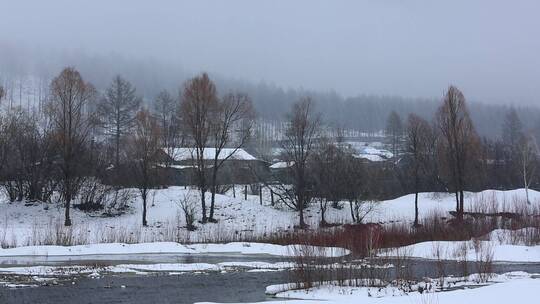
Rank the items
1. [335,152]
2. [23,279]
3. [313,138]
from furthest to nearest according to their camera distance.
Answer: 1. [335,152]
2. [313,138]
3. [23,279]

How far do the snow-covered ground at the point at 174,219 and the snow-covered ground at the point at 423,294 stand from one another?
22039mm

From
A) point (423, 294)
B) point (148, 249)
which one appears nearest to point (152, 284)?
point (423, 294)

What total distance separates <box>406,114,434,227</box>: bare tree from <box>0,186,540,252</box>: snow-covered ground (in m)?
5.02

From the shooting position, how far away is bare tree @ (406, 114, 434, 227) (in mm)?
50719

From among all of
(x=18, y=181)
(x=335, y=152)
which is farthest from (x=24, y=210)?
(x=335, y=152)

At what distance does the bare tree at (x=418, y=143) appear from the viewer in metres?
50.7

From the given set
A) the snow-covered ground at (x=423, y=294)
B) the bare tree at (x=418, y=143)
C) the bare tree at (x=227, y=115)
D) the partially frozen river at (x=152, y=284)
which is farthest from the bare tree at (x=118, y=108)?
the snow-covered ground at (x=423, y=294)

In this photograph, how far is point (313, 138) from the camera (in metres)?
53.2

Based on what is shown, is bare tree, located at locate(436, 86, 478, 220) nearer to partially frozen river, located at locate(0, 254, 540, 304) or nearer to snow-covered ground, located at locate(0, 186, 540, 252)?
snow-covered ground, located at locate(0, 186, 540, 252)

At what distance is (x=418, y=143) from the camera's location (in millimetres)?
54344

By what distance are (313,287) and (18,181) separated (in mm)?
38761

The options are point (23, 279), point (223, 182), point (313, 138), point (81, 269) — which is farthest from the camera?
Answer: point (223, 182)

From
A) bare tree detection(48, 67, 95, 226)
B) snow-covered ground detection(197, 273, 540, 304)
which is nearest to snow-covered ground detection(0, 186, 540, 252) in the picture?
bare tree detection(48, 67, 95, 226)

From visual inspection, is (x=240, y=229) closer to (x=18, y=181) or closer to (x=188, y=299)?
(x=18, y=181)
